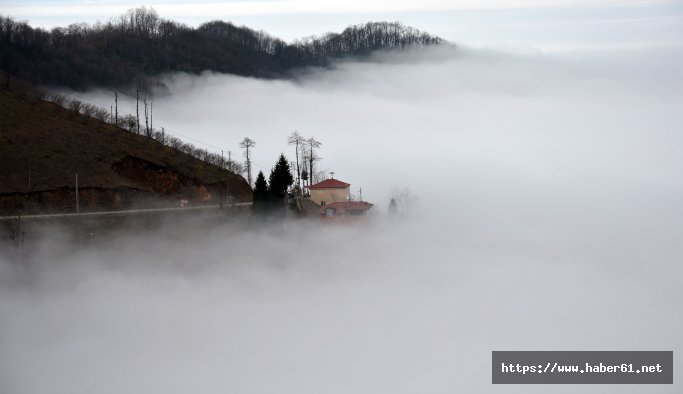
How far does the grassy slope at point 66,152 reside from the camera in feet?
354

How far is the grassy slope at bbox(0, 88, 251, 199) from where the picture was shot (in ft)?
354

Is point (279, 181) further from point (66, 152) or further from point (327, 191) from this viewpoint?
point (66, 152)

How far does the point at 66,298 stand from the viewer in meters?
104

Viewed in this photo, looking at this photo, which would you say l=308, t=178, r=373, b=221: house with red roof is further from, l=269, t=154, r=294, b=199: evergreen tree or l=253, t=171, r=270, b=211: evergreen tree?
l=253, t=171, r=270, b=211: evergreen tree

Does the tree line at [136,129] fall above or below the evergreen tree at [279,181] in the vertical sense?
above

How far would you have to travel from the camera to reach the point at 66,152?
11606 centimetres

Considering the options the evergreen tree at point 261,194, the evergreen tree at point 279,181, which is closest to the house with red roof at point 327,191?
the evergreen tree at point 279,181

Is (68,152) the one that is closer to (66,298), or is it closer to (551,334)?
(66,298)

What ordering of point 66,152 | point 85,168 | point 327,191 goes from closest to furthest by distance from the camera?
point 85,168
point 66,152
point 327,191

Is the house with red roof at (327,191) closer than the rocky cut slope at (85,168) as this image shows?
No

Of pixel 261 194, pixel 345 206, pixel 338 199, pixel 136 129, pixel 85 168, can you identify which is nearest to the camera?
pixel 261 194

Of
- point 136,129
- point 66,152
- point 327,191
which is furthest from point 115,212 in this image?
point 136,129

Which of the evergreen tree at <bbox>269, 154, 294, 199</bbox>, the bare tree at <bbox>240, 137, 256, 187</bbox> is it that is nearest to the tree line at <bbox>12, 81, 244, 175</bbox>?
the bare tree at <bbox>240, 137, 256, 187</bbox>

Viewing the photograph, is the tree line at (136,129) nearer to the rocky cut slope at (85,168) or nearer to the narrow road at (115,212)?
the rocky cut slope at (85,168)
